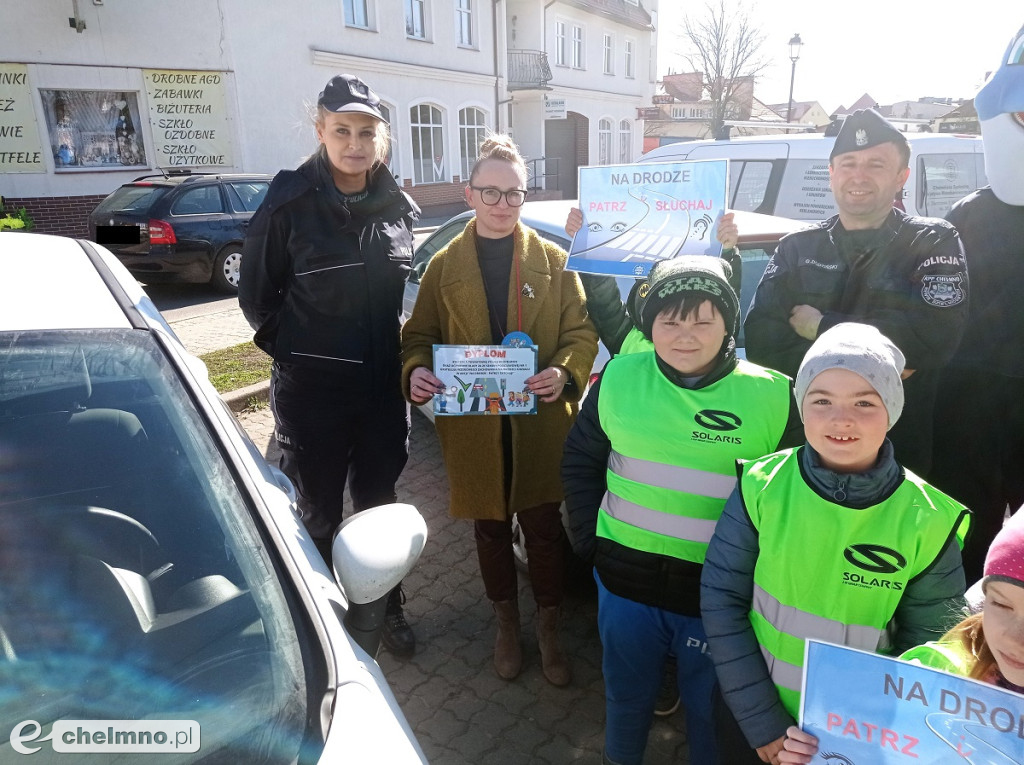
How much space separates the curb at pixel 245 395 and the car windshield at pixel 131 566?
164 inches

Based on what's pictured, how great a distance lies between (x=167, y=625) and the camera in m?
1.35

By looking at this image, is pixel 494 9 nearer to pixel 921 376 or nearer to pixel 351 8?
pixel 351 8

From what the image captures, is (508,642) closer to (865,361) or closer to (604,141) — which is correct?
(865,361)

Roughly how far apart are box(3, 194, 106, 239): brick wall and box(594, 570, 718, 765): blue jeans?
14552 millimetres

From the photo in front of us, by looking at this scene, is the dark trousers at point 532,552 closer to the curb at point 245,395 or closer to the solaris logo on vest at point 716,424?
the solaris logo on vest at point 716,424

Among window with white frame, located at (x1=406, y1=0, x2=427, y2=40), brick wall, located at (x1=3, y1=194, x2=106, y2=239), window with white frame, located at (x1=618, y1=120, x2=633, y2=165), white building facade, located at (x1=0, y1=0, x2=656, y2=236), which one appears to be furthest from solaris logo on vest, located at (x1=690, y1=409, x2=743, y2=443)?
window with white frame, located at (x1=618, y1=120, x2=633, y2=165)

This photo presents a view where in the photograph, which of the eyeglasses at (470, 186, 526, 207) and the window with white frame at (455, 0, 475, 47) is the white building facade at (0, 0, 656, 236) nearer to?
the window with white frame at (455, 0, 475, 47)

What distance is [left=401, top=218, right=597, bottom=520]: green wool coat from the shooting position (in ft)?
8.36

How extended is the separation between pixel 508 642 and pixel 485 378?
114 centimetres

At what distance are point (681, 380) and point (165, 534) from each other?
1.30m

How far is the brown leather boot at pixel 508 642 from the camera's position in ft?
9.29

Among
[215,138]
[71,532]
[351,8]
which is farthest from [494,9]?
[71,532]

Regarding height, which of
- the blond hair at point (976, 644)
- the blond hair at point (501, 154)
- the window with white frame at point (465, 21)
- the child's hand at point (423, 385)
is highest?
the window with white frame at point (465, 21)

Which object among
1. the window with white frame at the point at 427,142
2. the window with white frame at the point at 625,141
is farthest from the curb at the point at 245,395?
the window with white frame at the point at 625,141
